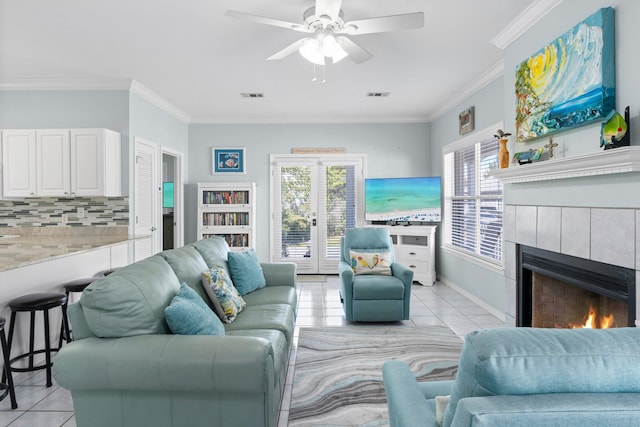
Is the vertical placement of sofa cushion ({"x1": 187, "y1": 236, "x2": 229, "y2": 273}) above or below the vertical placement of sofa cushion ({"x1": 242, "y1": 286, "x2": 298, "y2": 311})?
above

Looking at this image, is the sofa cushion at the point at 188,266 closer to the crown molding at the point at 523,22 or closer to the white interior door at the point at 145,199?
the white interior door at the point at 145,199

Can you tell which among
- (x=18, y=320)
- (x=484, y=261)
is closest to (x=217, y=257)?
(x=18, y=320)

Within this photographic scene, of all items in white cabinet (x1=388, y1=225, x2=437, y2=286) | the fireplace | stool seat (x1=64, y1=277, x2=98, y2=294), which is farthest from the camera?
white cabinet (x1=388, y1=225, x2=437, y2=286)

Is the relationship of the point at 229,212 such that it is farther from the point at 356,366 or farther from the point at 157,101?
the point at 356,366

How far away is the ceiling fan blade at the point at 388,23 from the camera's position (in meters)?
2.35

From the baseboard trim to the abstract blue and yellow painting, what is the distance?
2021mm

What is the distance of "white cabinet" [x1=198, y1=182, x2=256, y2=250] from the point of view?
6.24 m

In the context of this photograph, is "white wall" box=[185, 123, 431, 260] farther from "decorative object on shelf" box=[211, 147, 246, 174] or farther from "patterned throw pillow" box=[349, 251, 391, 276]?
"patterned throw pillow" box=[349, 251, 391, 276]

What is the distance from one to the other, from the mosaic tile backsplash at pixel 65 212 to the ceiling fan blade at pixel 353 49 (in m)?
3.29

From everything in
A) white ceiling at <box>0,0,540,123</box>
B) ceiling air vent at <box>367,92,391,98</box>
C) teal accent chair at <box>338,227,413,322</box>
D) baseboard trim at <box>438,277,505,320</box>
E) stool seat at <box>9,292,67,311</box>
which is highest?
ceiling air vent at <box>367,92,391,98</box>

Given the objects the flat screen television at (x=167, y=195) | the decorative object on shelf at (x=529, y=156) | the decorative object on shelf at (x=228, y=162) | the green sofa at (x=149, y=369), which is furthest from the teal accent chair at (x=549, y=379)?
the flat screen television at (x=167, y=195)

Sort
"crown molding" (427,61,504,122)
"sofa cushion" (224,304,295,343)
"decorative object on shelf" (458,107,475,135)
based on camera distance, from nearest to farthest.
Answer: "sofa cushion" (224,304,295,343), "crown molding" (427,61,504,122), "decorative object on shelf" (458,107,475,135)

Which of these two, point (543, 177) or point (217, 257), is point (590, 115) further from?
point (217, 257)

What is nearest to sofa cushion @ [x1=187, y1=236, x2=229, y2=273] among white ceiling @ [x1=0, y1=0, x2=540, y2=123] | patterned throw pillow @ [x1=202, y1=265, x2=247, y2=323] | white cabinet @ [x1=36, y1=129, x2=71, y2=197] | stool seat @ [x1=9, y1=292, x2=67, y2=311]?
patterned throw pillow @ [x1=202, y1=265, x2=247, y2=323]
